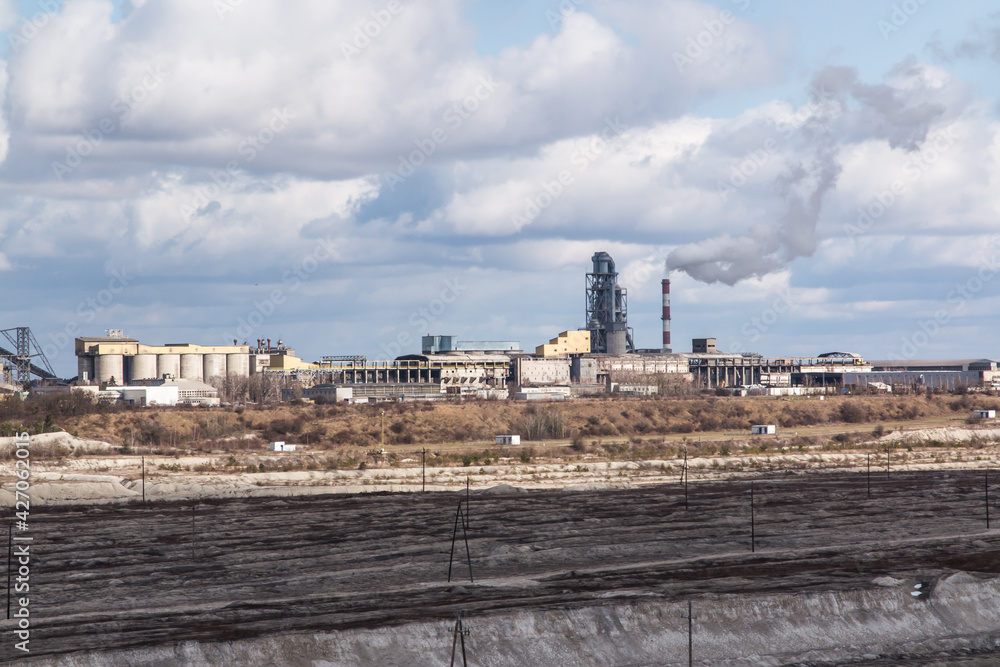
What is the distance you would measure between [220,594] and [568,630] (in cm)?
909

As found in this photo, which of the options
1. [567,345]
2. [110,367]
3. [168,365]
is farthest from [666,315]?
[110,367]

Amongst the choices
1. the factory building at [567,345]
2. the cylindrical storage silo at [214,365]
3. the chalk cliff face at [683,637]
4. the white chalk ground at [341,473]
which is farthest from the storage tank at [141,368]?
the chalk cliff face at [683,637]

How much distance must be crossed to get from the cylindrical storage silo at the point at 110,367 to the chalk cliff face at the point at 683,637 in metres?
148

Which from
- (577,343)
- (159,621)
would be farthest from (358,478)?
(577,343)

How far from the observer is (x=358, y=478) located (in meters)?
53.6

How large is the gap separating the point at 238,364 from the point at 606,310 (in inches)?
2439

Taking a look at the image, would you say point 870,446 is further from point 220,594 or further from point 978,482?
point 220,594

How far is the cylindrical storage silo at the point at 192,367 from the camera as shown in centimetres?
16127

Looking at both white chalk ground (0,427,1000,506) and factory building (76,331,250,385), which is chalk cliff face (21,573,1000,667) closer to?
white chalk ground (0,427,1000,506)

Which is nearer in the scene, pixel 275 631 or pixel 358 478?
pixel 275 631

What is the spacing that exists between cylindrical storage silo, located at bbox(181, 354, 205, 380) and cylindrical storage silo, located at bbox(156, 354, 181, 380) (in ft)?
2.46

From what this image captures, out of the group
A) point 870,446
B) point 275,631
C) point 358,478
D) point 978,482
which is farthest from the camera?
point 870,446

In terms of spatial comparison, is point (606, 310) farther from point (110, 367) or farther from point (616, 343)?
point (110, 367)

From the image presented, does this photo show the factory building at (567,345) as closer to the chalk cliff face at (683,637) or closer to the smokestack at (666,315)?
the smokestack at (666,315)
